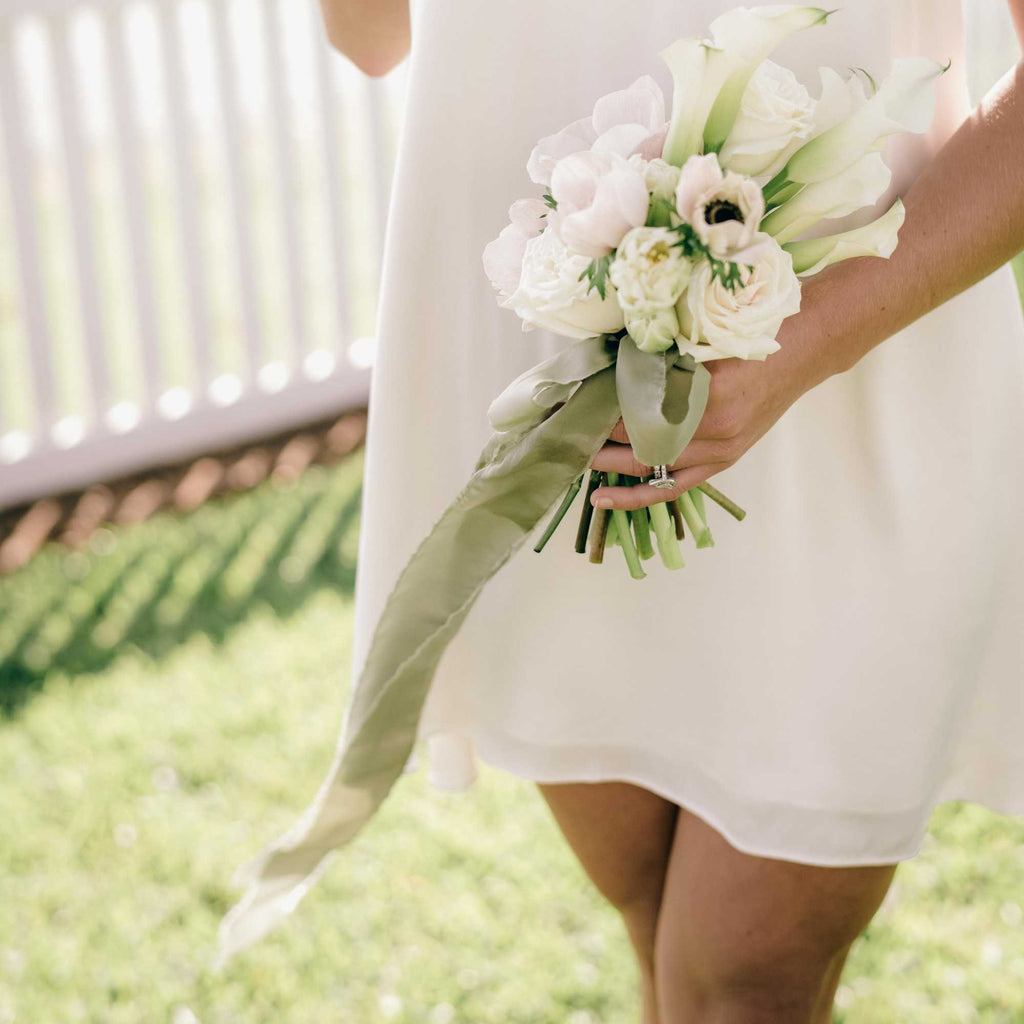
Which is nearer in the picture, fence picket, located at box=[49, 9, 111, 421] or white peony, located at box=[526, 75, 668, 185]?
white peony, located at box=[526, 75, 668, 185]

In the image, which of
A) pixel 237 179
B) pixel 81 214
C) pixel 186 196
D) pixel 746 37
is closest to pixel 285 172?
pixel 237 179

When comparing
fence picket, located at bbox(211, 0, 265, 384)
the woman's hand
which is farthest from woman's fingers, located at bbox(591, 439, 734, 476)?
fence picket, located at bbox(211, 0, 265, 384)

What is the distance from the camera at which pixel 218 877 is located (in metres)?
2.69

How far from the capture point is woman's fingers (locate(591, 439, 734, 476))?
1.17m

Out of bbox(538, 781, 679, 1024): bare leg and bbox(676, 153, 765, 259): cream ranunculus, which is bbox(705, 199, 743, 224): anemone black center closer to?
bbox(676, 153, 765, 259): cream ranunculus

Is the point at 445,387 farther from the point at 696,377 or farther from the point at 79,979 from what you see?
the point at 79,979

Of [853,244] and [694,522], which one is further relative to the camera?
[694,522]

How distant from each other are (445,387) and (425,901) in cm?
146

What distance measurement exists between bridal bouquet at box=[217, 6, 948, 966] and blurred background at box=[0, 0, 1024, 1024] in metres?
1.56

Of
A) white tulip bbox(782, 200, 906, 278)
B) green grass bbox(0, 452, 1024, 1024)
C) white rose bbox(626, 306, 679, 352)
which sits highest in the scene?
white tulip bbox(782, 200, 906, 278)

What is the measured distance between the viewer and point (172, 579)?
3771mm

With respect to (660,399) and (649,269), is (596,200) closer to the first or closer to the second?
(649,269)

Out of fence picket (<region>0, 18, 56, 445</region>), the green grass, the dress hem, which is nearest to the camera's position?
the dress hem

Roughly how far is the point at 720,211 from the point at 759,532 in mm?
508
